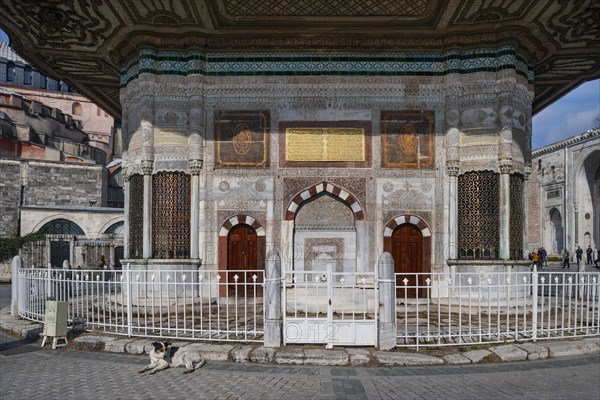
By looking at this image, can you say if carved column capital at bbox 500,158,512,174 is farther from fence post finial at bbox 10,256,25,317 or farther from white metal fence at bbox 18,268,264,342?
fence post finial at bbox 10,256,25,317

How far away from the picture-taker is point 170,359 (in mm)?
6824

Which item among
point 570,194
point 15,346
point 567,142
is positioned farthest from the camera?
point 567,142

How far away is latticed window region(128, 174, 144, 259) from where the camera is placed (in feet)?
41.6

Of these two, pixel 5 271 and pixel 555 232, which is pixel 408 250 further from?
pixel 555 232

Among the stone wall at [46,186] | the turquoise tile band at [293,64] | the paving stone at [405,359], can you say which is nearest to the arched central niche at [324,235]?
the turquoise tile band at [293,64]

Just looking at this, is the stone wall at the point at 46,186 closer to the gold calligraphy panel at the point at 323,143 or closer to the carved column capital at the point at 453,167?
the gold calligraphy panel at the point at 323,143

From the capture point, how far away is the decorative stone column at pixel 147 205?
12.4 m

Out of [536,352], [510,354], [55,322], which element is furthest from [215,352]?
[536,352]

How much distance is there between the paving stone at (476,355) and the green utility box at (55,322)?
5.87 meters

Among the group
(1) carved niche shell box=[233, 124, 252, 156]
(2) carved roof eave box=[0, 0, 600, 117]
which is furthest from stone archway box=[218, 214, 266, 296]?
(2) carved roof eave box=[0, 0, 600, 117]

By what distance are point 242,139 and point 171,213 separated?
97.3 inches

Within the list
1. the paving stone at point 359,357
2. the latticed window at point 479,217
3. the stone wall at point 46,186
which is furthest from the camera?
the stone wall at point 46,186

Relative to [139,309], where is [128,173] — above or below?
above

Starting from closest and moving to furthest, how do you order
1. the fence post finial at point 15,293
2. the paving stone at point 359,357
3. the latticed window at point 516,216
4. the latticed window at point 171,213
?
the paving stone at point 359,357, the fence post finial at point 15,293, the latticed window at point 516,216, the latticed window at point 171,213
